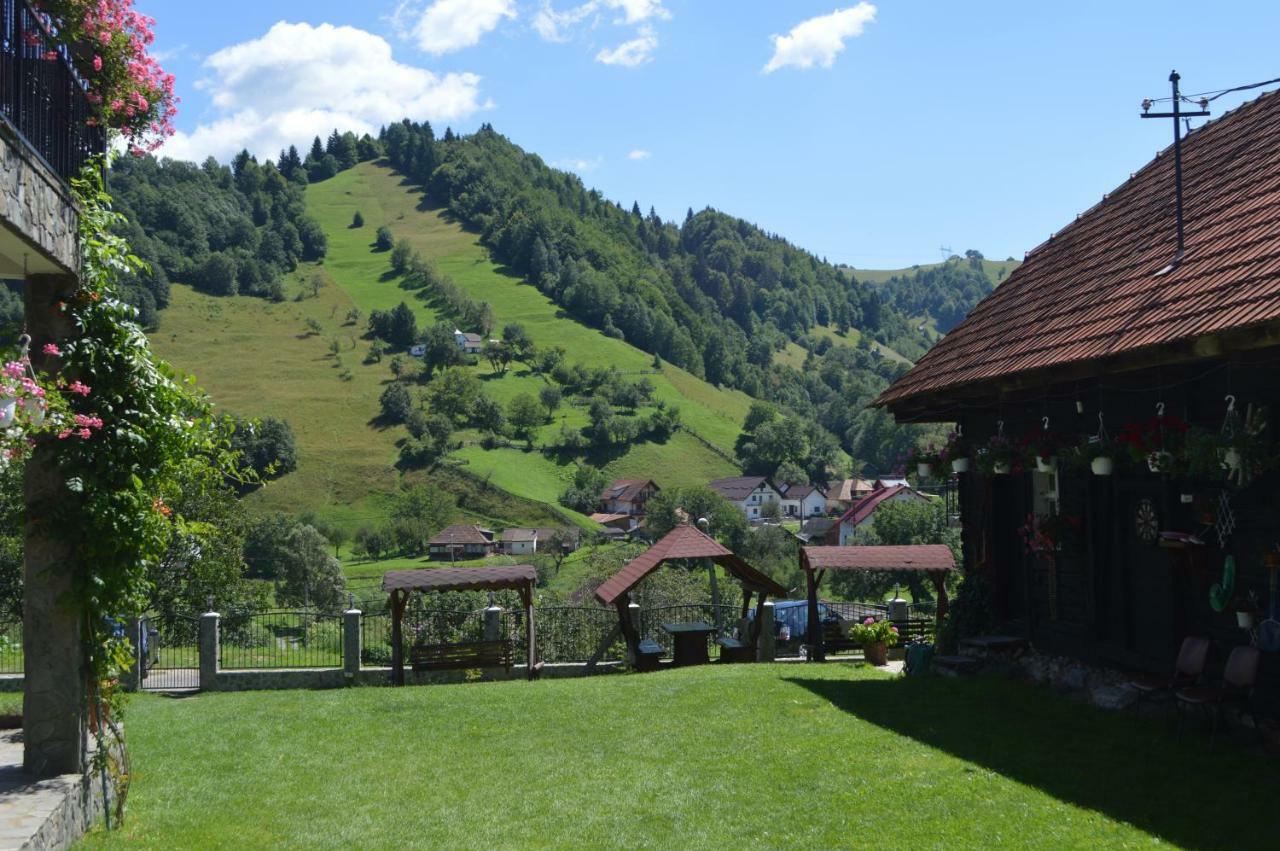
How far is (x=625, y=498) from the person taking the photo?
308ft

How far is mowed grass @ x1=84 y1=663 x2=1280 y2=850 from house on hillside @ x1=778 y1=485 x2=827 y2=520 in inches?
3933

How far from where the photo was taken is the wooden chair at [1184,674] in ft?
30.7

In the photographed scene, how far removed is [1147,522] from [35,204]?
990cm

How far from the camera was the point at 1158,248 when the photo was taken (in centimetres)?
1147

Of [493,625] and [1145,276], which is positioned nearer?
[1145,276]

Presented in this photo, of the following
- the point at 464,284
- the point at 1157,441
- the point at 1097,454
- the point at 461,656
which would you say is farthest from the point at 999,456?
the point at 464,284

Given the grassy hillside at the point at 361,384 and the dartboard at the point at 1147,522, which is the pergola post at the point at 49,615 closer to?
the dartboard at the point at 1147,522

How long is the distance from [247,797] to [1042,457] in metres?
8.62

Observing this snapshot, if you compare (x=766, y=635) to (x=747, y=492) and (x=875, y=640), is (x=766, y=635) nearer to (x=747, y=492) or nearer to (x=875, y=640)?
(x=875, y=640)

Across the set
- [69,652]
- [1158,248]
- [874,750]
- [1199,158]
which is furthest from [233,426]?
[1199,158]

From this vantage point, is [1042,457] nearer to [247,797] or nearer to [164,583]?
[247,797]

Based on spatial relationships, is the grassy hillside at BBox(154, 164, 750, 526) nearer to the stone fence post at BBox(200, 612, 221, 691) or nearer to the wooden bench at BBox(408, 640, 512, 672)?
the stone fence post at BBox(200, 612, 221, 691)

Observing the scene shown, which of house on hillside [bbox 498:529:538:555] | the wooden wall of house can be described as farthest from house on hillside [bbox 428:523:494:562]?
the wooden wall of house

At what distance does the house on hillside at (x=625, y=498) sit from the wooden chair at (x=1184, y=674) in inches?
3253
